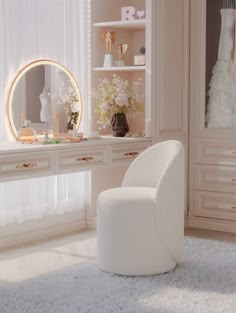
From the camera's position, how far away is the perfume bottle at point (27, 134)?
4465mm

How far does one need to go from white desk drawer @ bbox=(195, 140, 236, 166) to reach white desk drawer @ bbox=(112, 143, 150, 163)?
0.49m

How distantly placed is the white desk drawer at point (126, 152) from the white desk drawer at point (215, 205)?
669mm

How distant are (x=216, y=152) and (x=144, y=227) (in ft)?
4.91

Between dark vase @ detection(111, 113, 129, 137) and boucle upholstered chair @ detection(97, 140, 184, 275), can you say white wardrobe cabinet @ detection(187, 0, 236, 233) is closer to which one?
dark vase @ detection(111, 113, 129, 137)

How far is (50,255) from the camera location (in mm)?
4383

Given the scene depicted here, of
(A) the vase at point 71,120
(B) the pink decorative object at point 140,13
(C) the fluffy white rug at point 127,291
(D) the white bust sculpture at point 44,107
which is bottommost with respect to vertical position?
(C) the fluffy white rug at point 127,291

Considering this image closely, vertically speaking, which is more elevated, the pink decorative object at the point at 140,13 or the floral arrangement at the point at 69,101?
the pink decorative object at the point at 140,13

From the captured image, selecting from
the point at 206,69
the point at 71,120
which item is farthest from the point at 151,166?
the point at 206,69

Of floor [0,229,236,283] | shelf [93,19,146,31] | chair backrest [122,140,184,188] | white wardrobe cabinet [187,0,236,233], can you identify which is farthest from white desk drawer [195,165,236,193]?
shelf [93,19,146,31]

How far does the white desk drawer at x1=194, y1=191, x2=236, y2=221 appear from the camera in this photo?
16.6 ft

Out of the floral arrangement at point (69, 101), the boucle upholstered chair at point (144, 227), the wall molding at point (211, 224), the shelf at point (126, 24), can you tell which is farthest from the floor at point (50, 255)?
the shelf at point (126, 24)

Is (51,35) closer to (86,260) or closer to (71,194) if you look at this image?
(71,194)

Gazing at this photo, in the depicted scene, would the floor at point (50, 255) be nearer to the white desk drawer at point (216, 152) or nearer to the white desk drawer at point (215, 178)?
the white desk drawer at point (215, 178)

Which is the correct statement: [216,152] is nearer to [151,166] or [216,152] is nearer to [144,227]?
[151,166]
